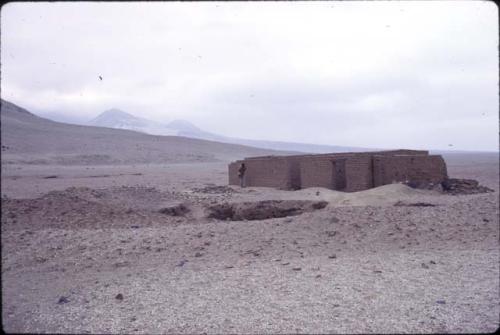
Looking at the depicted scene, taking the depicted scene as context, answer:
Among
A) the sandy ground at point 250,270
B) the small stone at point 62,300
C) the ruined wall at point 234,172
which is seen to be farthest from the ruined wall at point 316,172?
the small stone at point 62,300

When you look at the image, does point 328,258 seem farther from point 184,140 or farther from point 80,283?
point 184,140

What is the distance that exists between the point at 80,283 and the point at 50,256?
1.28 meters

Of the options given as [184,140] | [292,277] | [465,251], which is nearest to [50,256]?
[292,277]

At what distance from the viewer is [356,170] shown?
13.6m

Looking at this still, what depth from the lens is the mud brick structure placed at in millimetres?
13398

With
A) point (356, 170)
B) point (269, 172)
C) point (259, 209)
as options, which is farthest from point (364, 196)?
point (269, 172)

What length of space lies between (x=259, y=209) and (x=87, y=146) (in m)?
41.5

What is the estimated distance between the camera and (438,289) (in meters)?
5.68

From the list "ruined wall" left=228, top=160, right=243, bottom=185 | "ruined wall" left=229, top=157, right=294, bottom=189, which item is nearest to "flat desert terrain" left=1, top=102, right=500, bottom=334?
"ruined wall" left=229, top=157, right=294, bottom=189

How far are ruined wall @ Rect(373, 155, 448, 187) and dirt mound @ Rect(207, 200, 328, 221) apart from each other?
254cm

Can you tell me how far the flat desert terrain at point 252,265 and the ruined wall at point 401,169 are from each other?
3.67ft

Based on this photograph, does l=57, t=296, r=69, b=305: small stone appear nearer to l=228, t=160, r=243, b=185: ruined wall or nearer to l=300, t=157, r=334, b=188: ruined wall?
l=300, t=157, r=334, b=188: ruined wall

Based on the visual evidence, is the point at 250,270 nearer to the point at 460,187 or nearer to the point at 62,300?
the point at 62,300

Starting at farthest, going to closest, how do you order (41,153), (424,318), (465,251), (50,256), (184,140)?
(184,140) < (41,153) < (465,251) < (50,256) < (424,318)
